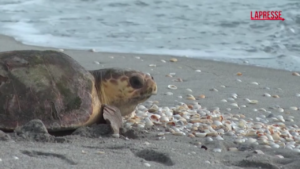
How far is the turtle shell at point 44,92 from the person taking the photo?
3143 millimetres

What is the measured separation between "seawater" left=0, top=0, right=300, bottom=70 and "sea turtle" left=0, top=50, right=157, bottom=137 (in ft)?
9.80

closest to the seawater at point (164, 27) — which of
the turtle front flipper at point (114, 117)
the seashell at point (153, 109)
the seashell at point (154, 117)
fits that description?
the seashell at point (153, 109)

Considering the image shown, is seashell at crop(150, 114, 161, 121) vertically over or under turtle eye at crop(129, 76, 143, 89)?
under

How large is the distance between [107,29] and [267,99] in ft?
12.7

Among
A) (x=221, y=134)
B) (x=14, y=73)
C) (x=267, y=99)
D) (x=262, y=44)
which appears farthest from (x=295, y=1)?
(x=14, y=73)

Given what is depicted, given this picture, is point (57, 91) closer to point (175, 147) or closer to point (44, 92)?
point (44, 92)

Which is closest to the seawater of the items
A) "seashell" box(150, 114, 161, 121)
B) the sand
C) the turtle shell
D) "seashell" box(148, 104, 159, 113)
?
the sand

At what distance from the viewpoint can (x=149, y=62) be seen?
5.92 metres

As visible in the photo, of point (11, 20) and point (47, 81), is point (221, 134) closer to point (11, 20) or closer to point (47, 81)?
point (47, 81)

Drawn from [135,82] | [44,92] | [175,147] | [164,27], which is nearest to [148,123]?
[135,82]

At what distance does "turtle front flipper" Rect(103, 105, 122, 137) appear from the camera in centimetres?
331

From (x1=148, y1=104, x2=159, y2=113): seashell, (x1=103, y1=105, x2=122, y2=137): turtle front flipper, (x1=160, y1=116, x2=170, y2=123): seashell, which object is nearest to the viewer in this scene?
(x1=103, y1=105, x2=122, y2=137): turtle front flipper

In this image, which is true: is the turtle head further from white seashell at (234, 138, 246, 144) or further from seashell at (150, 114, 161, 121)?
white seashell at (234, 138, 246, 144)

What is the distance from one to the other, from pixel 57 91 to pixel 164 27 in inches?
212
